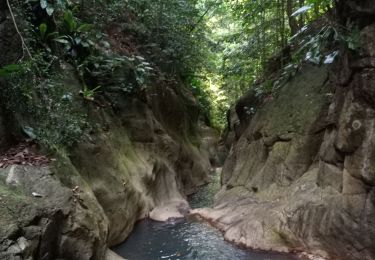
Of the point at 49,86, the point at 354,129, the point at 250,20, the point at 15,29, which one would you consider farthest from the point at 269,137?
the point at 15,29

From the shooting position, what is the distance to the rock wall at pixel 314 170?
721 cm

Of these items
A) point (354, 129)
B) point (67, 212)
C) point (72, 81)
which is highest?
point (72, 81)

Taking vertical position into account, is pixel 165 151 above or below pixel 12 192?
A: above

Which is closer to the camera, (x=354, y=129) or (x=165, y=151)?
(x=354, y=129)

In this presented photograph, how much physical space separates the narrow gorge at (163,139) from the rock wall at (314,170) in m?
0.04

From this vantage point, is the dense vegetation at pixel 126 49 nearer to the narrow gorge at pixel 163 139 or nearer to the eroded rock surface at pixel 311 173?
the narrow gorge at pixel 163 139

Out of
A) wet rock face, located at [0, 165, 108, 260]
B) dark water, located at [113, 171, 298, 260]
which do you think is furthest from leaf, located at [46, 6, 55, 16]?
dark water, located at [113, 171, 298, 260]

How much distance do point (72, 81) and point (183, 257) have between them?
5202 mm

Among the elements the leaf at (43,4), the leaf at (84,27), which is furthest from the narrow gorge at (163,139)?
the leaf at (84,27)

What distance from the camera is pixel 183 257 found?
871 centimetres

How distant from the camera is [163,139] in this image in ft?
49.9

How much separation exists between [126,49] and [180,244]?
25.3 feet

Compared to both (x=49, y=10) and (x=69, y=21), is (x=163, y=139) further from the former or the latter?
(x=49, y=10)

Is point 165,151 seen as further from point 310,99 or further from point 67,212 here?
point 67,212
